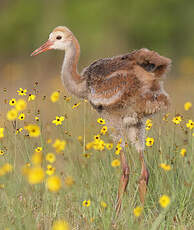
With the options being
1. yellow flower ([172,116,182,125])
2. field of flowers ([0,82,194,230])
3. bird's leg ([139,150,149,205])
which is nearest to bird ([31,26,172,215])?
bird's leg ([139,150,149,205])

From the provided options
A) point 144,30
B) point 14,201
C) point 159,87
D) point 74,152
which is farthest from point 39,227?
point 144,30

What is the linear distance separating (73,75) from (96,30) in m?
8.83

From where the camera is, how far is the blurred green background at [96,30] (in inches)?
506

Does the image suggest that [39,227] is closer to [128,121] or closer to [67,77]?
[128,121]

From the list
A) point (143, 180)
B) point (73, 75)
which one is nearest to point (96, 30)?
point (73, 75)

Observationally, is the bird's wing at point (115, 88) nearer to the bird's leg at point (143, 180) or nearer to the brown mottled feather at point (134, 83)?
the brown mottled feather at point (134, 83)

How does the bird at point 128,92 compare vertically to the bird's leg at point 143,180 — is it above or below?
above

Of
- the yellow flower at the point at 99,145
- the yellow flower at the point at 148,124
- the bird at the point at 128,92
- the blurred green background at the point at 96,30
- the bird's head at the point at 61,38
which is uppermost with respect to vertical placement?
the blurred green background at the point at 96,30

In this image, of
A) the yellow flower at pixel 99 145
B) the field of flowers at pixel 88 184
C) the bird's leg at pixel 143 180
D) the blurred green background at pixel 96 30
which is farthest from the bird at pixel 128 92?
the blurred green background at pixel 96 30

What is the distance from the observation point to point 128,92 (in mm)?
4051

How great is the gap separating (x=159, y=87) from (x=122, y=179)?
917 mm

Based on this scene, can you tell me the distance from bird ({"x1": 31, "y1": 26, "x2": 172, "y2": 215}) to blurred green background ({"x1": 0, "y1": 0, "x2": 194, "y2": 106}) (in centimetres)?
811

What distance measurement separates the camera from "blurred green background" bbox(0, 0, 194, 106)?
42.1 ft

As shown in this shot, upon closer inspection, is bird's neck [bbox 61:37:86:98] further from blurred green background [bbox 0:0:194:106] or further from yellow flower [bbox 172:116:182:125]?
blurred green background [bbox 0:0:194:106]
